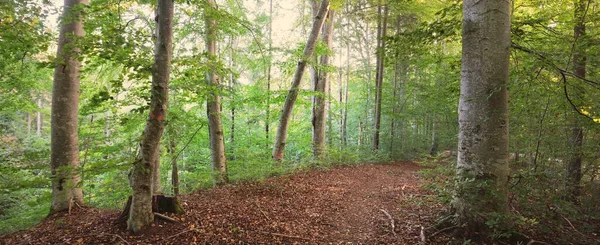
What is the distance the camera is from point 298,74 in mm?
8750

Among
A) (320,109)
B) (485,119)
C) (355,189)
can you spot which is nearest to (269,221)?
(485,119)

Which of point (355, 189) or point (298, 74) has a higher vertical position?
point (298, 74)

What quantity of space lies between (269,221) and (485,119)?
337 centimetres

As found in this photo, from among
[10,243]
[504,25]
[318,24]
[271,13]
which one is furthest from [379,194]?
[271,13]

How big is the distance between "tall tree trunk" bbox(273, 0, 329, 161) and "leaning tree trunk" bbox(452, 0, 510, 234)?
5379mm

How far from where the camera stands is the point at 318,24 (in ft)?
28.1

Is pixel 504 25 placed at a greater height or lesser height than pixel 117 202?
greater

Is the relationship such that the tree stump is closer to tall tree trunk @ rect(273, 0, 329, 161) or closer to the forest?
the forest

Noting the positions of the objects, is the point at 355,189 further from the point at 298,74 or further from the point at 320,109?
the point at 320,109

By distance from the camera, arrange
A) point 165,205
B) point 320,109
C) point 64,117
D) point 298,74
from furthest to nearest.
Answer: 1. point 320,109
2. point 298,74
3. point 64,117
4. point 165,205

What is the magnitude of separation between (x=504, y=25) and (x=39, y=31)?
670 cm

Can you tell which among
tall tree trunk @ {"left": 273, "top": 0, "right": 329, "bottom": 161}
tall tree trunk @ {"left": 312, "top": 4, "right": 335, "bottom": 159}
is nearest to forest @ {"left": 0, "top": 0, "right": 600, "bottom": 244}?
tall tree trunk @ {"left": 273, "top": 0, "right": 329, "bottom": 161}

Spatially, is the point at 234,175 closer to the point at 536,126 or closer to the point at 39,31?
the point at 39,31

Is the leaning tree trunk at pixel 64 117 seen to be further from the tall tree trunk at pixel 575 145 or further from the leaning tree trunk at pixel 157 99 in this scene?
the tall tree trunk at pixel 575 145
